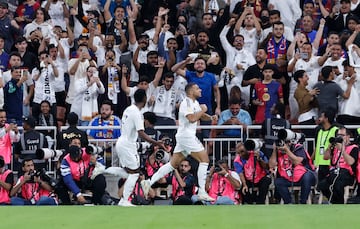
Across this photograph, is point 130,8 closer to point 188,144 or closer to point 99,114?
point 99,114

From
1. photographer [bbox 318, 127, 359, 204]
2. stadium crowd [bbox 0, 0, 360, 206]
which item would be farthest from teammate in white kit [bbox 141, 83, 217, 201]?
photographer [bbox 318, 127, 359, 204]

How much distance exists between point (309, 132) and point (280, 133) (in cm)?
198

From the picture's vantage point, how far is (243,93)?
839 inches

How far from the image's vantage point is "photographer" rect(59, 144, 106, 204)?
18.6 metres

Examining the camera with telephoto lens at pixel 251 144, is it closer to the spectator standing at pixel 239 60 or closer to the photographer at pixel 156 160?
the photographer at pixel 156 160

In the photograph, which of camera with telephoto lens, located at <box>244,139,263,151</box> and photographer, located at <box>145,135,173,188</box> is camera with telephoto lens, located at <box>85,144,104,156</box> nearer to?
photographer, located at <box>145,135,173,188</box>

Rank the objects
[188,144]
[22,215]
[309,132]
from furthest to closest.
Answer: [309,132]
[188,144]
[22,215]

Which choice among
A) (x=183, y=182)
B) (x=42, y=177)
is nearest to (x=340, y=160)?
(x=183, y=182)

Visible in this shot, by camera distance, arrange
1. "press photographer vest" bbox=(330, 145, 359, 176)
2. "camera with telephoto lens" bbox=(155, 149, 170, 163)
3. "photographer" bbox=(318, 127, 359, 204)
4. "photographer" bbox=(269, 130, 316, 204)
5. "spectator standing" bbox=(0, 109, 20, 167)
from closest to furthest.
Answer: "photographer" bbox=(318, 127, 359, 204), "press photographer vest" bbox=(330, 145, 359, 176), "photographer" bbox=(269, 130, 316, 204), "camera with telephoto lens" bbox=(155, 149, 170, 163), "spectator standing" bbox=(0, 109, 20, 167)

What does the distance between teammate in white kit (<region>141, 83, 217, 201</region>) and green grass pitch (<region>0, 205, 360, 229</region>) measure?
3036mm

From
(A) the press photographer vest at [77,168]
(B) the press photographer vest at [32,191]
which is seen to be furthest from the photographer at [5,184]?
(A) the press photographer vest at [77,168]

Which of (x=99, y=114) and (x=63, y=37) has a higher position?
(x=63, y=37)

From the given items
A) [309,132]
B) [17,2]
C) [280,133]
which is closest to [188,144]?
[280,133]

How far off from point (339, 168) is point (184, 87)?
4432mm
